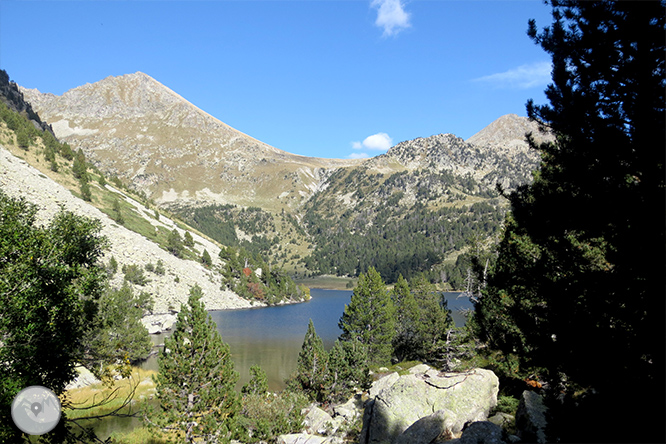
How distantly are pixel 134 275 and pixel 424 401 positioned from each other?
7619 centimetres

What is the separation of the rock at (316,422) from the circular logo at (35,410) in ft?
54.5

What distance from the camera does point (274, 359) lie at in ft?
175

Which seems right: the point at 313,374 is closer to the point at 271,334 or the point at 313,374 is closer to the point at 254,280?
the point at 271,334

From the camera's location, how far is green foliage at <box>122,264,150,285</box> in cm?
7519

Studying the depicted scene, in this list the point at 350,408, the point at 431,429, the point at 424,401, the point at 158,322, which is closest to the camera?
the point at 431,429

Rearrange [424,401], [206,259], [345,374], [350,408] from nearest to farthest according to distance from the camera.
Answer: [424,401]
[350,408]
[345,374]
[206,259]

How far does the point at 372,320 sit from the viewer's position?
45094mm

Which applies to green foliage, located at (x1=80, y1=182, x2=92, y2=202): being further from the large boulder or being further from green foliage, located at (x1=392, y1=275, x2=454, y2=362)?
the large boulder

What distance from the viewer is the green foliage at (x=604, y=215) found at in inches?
260

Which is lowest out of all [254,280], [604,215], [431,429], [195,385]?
[254,280]

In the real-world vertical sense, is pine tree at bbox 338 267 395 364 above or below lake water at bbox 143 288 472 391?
above

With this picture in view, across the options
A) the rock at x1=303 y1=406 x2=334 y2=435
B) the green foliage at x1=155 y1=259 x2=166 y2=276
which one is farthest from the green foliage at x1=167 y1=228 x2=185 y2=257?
the rock at x1=303 y1=406 x2=334 y2=435

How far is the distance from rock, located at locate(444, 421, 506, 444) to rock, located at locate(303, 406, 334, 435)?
576 inches

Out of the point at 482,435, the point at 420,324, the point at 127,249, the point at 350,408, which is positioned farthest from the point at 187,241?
the point at 482,435
